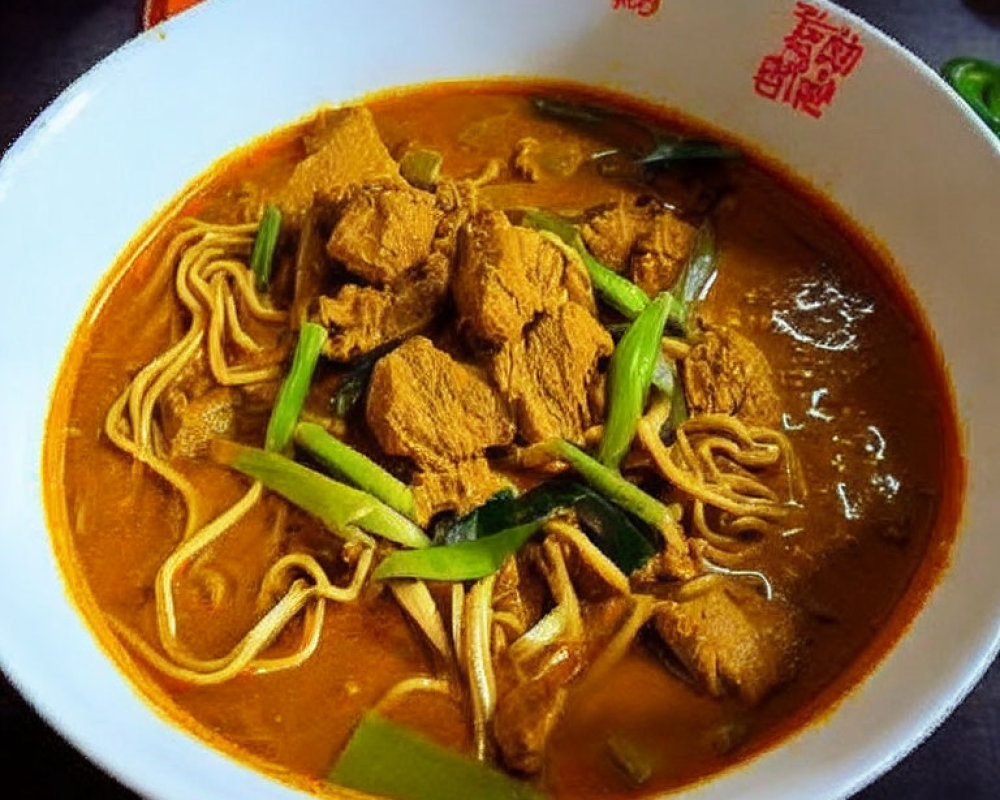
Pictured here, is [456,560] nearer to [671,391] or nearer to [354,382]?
[354,382]

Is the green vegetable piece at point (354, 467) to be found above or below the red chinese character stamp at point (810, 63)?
below

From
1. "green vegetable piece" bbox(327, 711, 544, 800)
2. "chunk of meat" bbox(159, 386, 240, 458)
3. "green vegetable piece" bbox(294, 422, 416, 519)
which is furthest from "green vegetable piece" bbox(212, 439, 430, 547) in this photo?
"green vegetable piece" bbox(327, 711, 544, 800)

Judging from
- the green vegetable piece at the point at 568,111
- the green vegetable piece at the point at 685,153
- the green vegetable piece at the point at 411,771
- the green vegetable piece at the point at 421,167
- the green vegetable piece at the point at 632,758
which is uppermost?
the green vegetable piece at the point at 568,111

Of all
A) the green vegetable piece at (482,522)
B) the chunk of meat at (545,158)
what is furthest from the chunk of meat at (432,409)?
the chunk of meat at (545,158)

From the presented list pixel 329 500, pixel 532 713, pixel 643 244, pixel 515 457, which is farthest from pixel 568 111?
pixel 532 713

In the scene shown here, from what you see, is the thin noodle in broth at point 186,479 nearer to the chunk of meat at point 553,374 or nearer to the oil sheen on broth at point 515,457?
the oil sheen on broth at point 515,457

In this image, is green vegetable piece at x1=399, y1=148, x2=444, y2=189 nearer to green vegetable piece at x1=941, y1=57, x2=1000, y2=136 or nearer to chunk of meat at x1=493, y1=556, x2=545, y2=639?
chunk of meat at x1=493, y1=556, x2=545, y2=639

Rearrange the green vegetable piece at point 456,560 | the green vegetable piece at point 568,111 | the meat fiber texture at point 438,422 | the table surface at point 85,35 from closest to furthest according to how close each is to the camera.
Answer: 1. the green vegetable piece at point 456,560
2. the meat fiber texture at point 438,422
3. the green vegetable piece at point 568,111
4. the table surface at point 85,35

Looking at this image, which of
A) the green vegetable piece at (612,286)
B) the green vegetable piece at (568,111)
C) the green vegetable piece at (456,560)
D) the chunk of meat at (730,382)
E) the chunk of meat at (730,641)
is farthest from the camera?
the green vegetable piece at (568,111)
